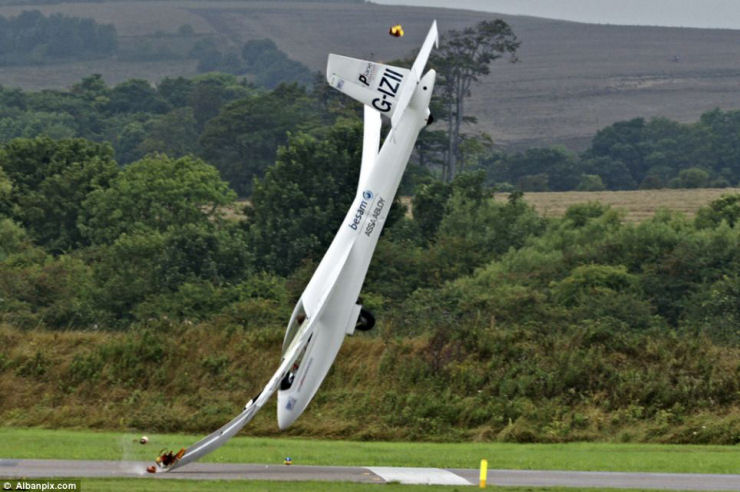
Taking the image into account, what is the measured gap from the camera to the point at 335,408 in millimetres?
42031

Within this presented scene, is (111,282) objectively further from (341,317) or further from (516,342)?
(341,317)

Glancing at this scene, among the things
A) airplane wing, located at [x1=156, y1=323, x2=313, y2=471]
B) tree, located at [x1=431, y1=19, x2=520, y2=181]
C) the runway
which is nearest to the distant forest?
the runway

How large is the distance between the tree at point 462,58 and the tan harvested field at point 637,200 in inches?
532

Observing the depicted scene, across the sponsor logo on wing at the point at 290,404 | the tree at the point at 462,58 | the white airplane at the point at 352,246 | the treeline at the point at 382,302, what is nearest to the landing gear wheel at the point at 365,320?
the white airplane at the point at 352,246

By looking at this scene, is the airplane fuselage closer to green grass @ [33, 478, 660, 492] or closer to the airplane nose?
the airplane nose

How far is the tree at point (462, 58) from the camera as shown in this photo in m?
170

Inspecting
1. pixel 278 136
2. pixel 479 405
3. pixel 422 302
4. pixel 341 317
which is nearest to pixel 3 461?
pixel 341 317

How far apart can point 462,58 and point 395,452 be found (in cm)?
14050

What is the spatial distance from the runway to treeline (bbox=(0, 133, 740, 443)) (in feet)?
29.5

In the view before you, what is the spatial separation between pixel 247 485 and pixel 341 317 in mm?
4961

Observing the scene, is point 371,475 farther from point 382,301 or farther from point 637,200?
point 637,200

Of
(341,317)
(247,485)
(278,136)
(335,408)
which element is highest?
(341,317)

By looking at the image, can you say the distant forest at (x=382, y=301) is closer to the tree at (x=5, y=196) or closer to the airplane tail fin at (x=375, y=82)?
the tree at (x=5, y=196)

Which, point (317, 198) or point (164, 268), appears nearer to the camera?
point (164, 268)
